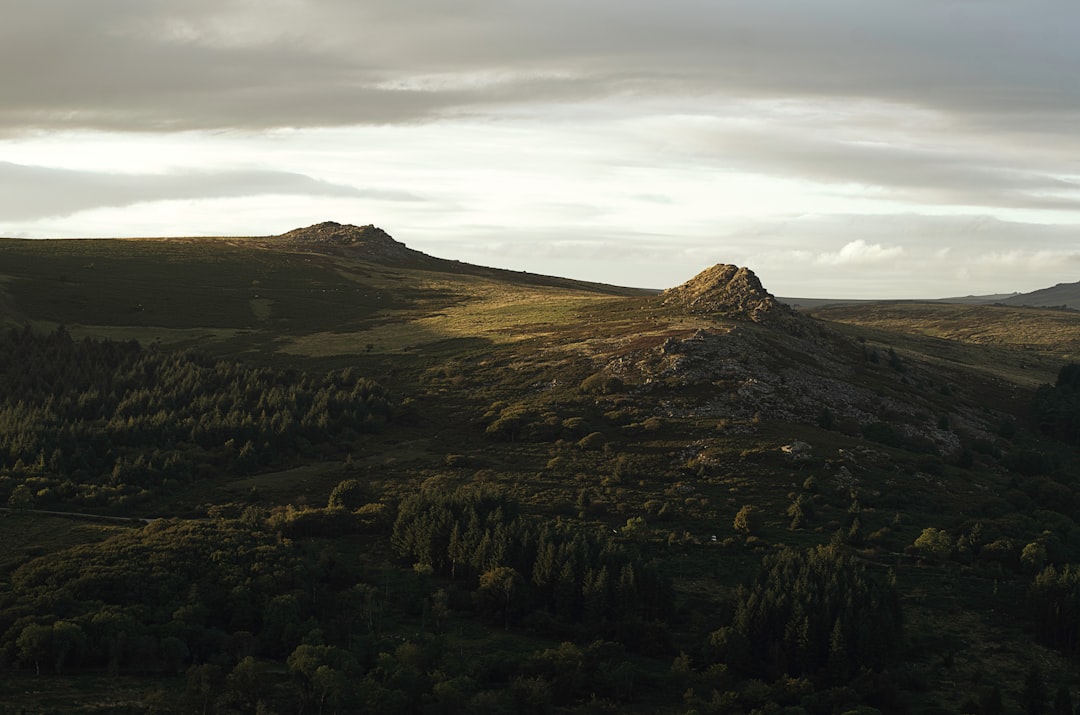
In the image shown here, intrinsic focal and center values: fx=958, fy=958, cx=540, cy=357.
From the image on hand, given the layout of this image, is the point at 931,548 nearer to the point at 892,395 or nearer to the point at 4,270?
the point at 892,395

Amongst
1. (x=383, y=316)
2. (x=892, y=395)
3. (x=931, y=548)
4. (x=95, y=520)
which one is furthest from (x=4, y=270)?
(x=931, y=548)

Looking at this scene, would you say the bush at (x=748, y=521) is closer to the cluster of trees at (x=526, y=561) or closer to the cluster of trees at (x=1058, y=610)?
the cluster of trees at (x=526, y=561)

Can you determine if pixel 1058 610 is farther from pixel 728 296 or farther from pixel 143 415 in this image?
pixel 143 415

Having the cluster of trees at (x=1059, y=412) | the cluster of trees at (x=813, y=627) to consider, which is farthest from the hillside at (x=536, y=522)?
the cluster of trees at (x=1059, y=412)

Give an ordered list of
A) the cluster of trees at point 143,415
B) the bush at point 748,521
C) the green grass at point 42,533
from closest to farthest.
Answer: the green grass at point 42,533 → the bush at point 748,521 → the cluster of trees at point 143,415

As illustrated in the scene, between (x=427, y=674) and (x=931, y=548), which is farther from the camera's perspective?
(x=931, y=548)

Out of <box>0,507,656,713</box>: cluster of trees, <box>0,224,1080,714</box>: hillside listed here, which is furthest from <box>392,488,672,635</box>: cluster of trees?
<box>0,507,656,713</box>: cluster of trees

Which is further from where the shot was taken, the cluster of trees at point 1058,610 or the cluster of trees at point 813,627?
the cluster of trees at point 1058,610
